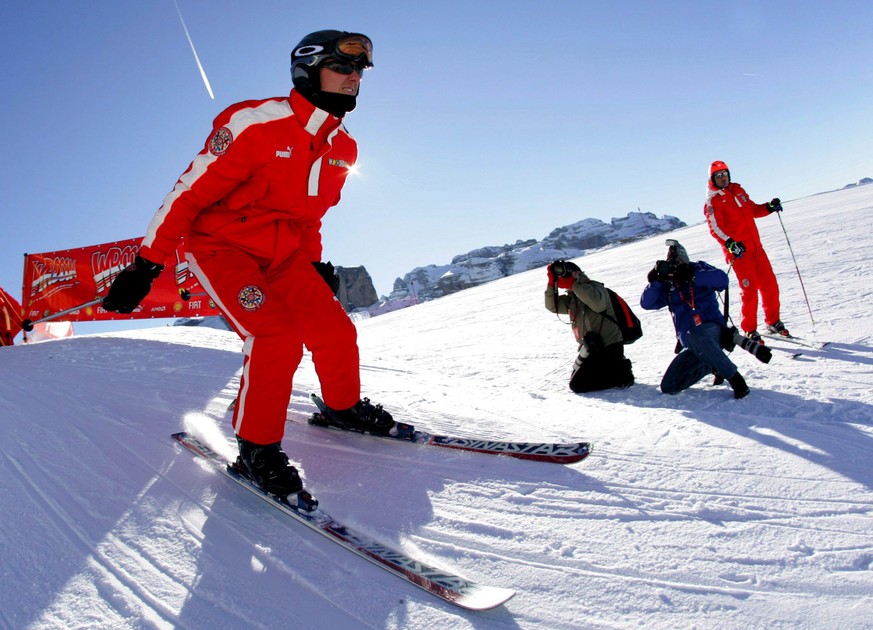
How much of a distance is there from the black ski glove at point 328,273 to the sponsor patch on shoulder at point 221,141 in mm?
812

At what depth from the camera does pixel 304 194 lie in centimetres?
271

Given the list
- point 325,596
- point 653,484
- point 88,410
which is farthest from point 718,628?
point 88,410

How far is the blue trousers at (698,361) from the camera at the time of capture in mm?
3707

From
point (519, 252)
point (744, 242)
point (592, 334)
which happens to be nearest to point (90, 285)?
point (592, 334)

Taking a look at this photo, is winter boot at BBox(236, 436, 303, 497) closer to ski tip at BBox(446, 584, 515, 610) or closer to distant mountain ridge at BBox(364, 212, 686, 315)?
ski tip at BBox(446, 584, 515, 610)

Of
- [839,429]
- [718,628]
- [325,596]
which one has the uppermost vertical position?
[325,596]

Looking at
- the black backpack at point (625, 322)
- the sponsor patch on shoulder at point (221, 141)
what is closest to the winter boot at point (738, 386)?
the black backpack at point (625, 322)

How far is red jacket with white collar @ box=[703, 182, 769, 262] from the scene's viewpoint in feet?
19.0

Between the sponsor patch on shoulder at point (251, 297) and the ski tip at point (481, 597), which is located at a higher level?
the sponsor patch on shoulder at point (251, 297)

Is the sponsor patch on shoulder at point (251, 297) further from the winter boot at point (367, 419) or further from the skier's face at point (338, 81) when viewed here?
the skier's face at point (338, 81)

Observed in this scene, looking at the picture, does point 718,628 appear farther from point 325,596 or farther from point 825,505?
point 325,596

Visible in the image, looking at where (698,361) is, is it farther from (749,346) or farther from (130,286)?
(130,286)

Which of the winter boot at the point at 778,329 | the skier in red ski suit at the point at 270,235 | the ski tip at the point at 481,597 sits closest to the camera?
the ski tip at the point at 481,597

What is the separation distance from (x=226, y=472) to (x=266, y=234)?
1.16 m
